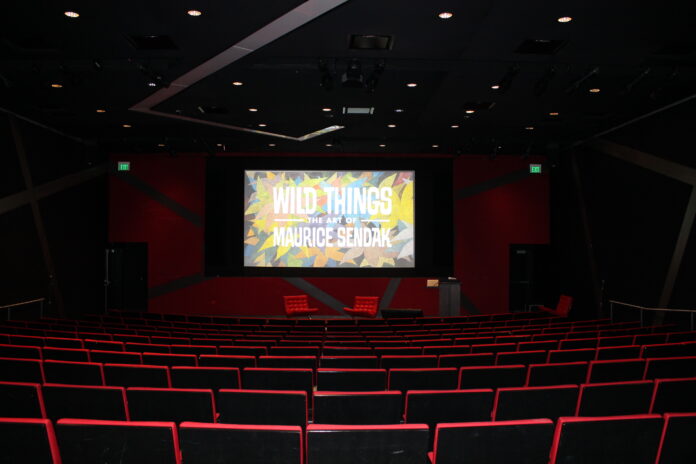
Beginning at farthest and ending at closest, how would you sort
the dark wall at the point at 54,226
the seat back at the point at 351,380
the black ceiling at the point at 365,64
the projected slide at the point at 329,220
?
1. the projected slide at the point at 329,220
2. the dark wall at the point at 54,226
3. the black ceiling at the point at 365,64
4. the seat back at the point at 351,380

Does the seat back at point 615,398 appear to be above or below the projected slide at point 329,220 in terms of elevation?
below

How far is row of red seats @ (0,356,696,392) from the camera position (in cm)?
358

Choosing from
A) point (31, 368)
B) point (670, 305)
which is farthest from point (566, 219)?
point (31, 368)

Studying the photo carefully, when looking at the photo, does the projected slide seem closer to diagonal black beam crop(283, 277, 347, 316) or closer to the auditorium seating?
diagonal black beam crop(283, 277, 347, 316)

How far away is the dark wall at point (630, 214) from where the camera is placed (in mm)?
8516

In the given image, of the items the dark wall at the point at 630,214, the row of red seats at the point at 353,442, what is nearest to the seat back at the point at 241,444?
the row of red seats at the point at 353,442

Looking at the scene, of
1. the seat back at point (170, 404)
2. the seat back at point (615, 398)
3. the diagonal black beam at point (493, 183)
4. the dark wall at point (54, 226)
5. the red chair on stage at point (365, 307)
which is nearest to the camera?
the seat back at point (170, 404)

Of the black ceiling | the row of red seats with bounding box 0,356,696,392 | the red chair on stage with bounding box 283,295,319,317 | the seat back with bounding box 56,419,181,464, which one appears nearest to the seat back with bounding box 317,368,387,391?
the row of red seats with bounding box 0,356,696,392

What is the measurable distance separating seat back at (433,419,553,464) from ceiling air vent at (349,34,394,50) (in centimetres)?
499

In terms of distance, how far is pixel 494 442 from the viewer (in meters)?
2.17

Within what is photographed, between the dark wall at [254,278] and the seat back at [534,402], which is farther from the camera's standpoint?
the dark wall at [254,278]

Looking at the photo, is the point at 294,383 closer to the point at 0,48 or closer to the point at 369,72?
the point at 369,72

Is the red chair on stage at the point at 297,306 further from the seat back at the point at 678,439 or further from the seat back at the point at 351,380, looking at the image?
the seat back at the point at 678,439

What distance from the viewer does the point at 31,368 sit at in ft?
12.6
